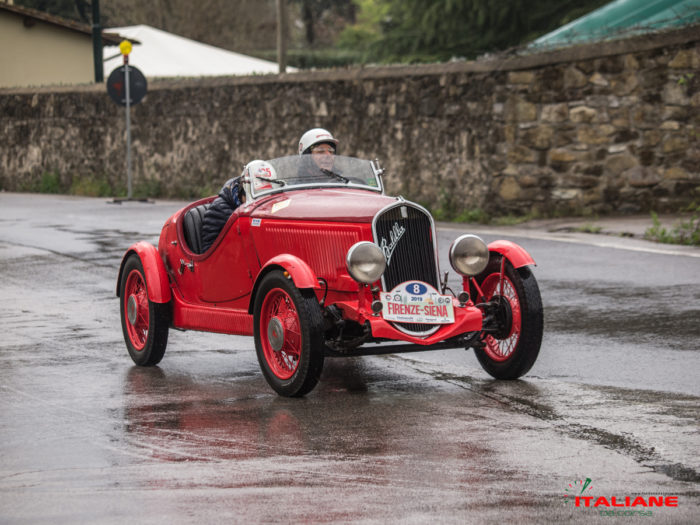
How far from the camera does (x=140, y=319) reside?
8.77 m

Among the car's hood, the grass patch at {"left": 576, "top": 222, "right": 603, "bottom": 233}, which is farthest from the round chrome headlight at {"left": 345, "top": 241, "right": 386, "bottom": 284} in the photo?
the grass patch at {"left": 576, "top": 222, "right": 603, "bottom": 233}

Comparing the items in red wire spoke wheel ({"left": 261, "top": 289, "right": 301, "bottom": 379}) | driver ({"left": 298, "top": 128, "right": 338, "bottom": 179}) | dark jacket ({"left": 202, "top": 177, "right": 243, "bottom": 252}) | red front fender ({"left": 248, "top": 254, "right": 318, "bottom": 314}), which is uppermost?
driver ({"left": 298, "top": 128, "right": 338, "bottom": 179})

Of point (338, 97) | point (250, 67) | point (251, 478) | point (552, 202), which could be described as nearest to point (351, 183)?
point (251, 478)

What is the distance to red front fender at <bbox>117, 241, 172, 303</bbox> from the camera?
847 cm

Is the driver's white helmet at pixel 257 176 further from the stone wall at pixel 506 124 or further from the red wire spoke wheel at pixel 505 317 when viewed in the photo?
the stone wall at pixel 506 124

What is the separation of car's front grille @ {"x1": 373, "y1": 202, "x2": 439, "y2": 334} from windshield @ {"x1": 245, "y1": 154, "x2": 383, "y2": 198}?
1.04 m

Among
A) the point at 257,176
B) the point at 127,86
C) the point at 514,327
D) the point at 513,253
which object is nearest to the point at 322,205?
the point at 257,176

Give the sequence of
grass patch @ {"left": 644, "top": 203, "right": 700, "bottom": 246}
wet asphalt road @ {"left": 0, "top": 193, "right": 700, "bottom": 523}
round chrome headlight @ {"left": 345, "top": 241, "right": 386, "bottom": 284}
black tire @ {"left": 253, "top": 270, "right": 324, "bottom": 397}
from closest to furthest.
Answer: wet asphalt road @ {"left": 0, "top": 193, "right": 700, "bottom": 523}, black tire @ {"left": 253, "top": 270, "right": 324, "bottom": 397}, round chrome headlight @ {"left": 345, "top": 241, "right": 386, "bottom": 284}, grass patch @ {"left": 644, "top": 203, "right": 700, "bottom": 246}

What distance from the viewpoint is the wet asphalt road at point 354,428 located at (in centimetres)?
493

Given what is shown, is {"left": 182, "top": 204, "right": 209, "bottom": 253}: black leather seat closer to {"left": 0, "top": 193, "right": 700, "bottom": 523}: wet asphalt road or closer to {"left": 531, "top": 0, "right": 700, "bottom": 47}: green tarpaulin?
{"left": 0, "top": 193, "right": 700, "bottom": 523}: wet asphalt road

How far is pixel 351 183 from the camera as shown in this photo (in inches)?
328

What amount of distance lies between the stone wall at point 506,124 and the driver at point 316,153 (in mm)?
8896

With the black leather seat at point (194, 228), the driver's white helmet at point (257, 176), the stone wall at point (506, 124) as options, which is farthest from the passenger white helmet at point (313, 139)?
the stone wall at point (506, 124)

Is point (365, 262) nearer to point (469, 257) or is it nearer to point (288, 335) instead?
point (288, 335)
